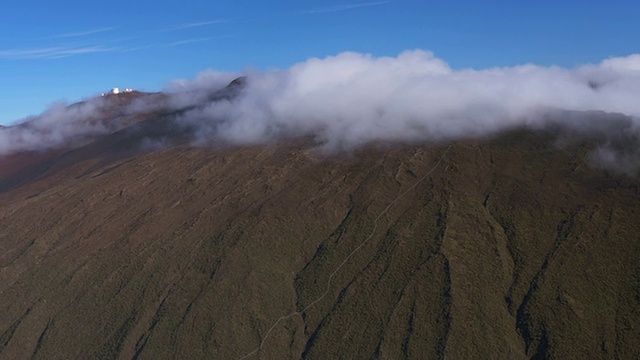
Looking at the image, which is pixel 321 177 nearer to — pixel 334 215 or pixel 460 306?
pixel 334 215

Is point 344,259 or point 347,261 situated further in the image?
point 344,259

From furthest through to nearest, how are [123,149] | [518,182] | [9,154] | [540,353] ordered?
[9,154] < [123,149] < [518,182] < [540,353]

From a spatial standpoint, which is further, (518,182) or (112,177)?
(112,177)

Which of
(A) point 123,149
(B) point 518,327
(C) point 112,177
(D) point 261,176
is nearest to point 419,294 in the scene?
(B) point 518,327
